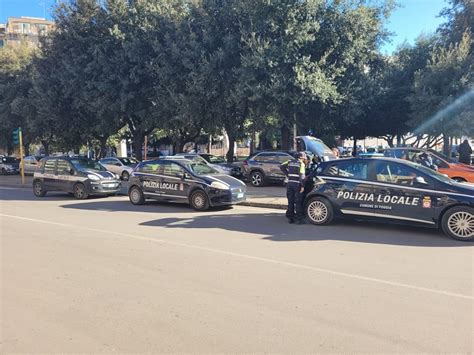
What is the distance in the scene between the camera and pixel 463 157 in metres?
21.5

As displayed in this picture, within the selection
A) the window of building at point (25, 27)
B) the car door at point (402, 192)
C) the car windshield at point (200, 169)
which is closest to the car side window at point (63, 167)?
the car windshield at point (200, 169)

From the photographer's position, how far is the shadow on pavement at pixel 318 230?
802 centimetres

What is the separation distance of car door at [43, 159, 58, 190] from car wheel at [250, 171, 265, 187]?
26.2 feet

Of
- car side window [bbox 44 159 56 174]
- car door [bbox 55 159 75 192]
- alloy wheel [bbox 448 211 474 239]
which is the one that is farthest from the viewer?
car side window [bbox 44 159 56 174]

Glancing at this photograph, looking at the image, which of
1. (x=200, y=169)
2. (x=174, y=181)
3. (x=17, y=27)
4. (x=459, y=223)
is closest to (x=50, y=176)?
(x=174, y=181)

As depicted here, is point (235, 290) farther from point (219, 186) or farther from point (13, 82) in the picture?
point (13, 82)

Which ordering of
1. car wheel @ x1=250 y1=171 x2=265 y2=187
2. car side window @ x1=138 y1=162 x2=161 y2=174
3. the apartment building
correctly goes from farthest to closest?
the apartment building < car wheel @ x1=250 y1=171 x2=265 y2=187 < car side window @ x1=138 y1=162 x2=161 y2=174

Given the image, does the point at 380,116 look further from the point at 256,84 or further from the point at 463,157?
the point at 256,84

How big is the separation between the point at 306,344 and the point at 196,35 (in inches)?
788

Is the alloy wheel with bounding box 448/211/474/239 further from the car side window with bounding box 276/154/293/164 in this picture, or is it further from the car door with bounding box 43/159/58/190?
the car door with bounding box 43/159/58/190

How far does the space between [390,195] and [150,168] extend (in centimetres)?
766

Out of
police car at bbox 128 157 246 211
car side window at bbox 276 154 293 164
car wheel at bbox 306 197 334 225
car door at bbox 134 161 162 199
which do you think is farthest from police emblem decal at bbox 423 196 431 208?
car side window at bbox 276 154 293 164

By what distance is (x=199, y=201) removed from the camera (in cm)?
1212

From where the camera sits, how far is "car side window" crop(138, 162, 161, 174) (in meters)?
13.4
